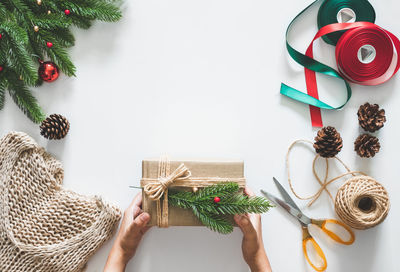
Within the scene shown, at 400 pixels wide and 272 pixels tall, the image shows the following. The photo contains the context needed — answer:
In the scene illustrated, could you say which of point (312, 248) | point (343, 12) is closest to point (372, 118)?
point (343, 12)

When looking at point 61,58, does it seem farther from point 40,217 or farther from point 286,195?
point 286,195

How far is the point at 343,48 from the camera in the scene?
3.82 ft

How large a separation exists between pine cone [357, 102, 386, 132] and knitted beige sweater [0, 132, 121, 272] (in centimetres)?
95

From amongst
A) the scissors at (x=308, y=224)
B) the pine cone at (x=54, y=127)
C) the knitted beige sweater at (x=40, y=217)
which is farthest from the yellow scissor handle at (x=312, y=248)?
the pine cone at (x=54, y=127)

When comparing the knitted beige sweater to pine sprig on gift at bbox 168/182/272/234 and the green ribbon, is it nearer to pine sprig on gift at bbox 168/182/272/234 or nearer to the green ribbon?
pine sprig on gift at bbox 168/182/272/234

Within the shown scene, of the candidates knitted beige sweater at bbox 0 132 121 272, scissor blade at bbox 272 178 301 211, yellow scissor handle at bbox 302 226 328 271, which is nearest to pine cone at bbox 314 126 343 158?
scissor blade at bbox 272 178 301 211

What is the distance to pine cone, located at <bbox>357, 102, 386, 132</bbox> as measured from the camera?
45.9 inches

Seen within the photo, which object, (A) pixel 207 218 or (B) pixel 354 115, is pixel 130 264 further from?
(B) pixel 354 115

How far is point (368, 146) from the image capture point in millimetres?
Answer: 1174

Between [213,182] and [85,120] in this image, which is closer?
[213,182]

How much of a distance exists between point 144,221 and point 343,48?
901 millimetres

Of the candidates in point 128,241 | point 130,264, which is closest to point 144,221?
point 128,241

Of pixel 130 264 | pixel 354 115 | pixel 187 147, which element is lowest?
pixel 130 264

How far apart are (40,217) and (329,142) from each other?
104cm
